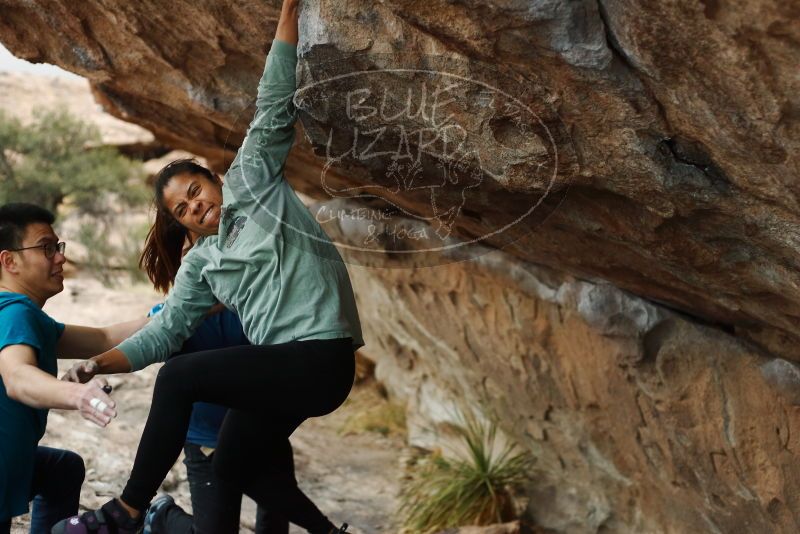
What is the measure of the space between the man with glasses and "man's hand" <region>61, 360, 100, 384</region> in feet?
0.18

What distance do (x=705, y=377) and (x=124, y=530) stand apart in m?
2.19

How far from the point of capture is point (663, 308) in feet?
12.3

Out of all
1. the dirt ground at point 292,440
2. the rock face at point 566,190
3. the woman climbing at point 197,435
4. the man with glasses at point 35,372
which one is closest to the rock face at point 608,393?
the rock face at point 566,190

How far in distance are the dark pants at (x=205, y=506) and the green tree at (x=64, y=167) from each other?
31.7ft

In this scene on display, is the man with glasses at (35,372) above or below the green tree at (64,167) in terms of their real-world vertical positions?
below

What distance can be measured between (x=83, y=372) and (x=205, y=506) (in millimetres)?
737

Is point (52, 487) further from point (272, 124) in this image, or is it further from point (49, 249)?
point (272, 124)

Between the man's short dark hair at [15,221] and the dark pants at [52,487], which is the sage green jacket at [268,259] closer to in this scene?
the man's short dark hair at [15,221]

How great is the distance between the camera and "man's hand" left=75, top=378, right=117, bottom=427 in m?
2.38

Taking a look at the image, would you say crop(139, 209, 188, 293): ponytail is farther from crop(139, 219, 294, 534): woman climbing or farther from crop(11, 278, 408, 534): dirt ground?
crop(11, 278, 408, 534): dirt ground

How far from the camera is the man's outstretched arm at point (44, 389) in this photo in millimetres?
2400

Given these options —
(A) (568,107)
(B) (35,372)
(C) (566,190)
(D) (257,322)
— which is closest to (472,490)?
(C) (566,190)

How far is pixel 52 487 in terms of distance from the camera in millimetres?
3143

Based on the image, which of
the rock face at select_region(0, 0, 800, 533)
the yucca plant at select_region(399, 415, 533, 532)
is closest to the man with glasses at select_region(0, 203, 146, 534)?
the rock face at select_region(0, 0, 800, 533)
